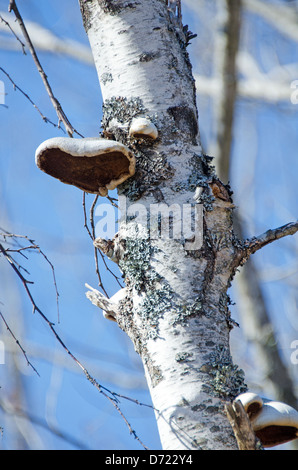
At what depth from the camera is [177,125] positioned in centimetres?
207

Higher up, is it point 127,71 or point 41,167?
point 127,71

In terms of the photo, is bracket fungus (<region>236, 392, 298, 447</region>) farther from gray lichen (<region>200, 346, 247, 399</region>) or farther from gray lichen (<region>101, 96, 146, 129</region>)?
gray lichen (<region>101, 96, 146, 129</region>)

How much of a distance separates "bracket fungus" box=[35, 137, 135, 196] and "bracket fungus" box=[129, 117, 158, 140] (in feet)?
0.26

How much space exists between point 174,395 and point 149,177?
31.2 inches

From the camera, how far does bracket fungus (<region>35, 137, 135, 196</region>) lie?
1976 mm

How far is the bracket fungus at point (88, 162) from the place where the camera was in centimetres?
198

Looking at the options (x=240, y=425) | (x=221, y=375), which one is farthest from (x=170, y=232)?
(x=240, y=425)

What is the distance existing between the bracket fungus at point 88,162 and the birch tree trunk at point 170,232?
0.07 metres

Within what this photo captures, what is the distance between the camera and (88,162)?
208 cm

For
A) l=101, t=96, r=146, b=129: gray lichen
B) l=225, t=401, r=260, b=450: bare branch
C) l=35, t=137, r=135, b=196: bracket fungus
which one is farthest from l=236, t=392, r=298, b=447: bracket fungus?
l=101, t=96, r=146, b=129: gray lichen

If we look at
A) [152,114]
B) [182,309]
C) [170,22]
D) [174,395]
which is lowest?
[174,395]

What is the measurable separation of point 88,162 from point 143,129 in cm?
27
